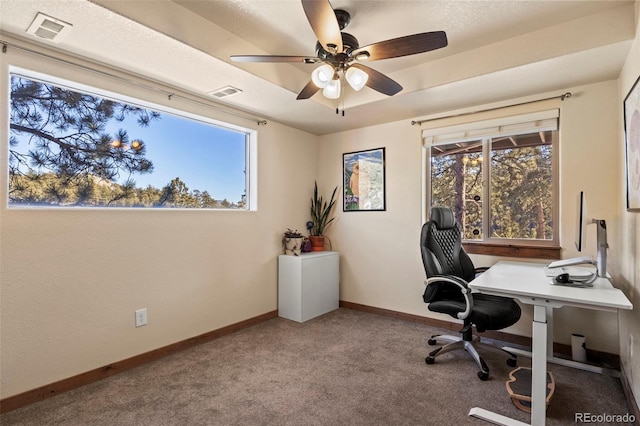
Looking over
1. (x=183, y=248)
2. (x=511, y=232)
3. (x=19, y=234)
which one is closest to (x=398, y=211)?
(x=511, y=232)

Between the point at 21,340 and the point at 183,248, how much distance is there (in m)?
1.20

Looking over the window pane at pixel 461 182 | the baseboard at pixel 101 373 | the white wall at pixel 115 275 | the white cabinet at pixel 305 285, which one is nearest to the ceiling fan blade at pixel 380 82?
the window pane at pixel 461 182

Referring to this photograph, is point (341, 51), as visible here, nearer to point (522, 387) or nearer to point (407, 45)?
point (407, 45)

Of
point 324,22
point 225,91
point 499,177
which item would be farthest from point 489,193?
point 225,91

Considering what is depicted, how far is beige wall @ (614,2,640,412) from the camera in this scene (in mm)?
1924

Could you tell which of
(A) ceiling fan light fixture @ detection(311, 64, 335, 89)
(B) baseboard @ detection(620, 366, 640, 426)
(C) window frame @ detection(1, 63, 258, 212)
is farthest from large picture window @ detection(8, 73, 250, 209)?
(B) baseboard @ detection(620, 366, 640, 426)

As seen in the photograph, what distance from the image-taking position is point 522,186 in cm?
304

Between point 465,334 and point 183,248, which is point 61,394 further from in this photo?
point 465,334

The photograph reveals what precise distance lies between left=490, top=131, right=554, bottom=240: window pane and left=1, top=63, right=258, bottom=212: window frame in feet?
8.33

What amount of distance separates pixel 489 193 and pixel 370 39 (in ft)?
6.24

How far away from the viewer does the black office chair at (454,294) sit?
229 centimetres

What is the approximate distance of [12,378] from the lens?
1.97m

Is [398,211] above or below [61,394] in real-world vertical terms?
above

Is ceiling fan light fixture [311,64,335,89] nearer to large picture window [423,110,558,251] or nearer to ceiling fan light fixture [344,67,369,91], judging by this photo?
ceiling fan light fixture [344,67,369,91]
